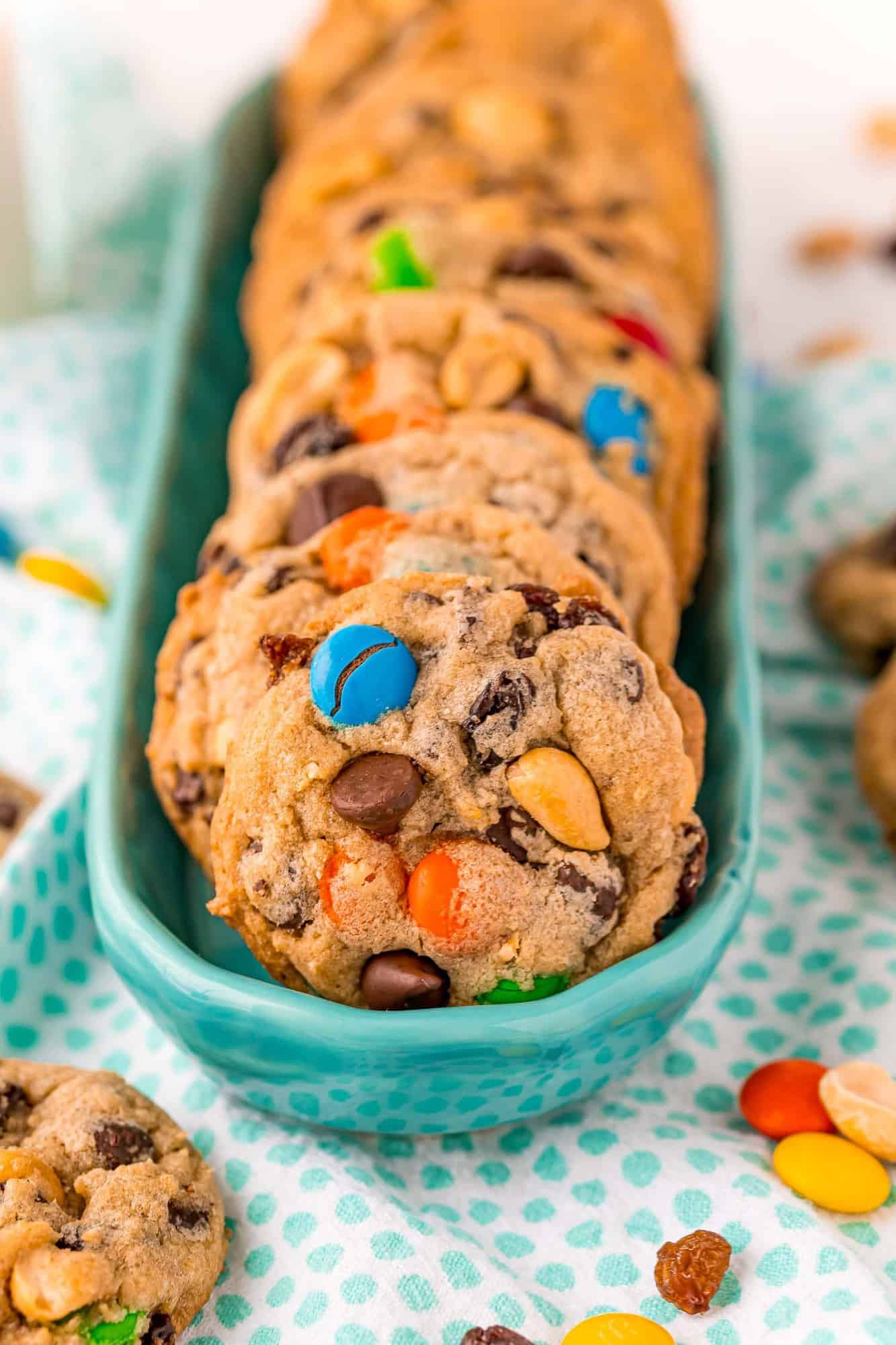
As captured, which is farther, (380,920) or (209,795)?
(209,795)

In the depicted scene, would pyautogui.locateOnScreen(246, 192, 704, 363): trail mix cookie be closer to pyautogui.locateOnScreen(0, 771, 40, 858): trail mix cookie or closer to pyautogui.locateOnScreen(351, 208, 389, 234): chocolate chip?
pyautogui.locateOnScreen(351, 208, 389, 234): chocolate chip

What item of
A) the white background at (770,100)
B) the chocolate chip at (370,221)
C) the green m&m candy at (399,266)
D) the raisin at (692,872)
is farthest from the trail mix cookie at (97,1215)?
the white background at (770,100)

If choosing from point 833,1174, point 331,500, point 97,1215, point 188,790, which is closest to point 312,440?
point 331,500

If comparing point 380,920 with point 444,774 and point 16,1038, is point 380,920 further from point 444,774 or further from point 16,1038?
point 16,1038

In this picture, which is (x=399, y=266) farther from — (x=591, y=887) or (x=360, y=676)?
(x=591, y=887)

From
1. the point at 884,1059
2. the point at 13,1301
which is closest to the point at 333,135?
the point at 884,1059

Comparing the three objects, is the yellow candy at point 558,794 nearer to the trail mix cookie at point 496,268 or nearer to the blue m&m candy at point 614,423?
the blue m&m candy at point 614,423

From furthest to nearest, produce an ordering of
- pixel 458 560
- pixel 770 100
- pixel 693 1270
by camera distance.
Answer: pixel 770 100, pixel 458 560, pixel 693 1270

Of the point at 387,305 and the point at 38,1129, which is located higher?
the point at 387,305
